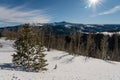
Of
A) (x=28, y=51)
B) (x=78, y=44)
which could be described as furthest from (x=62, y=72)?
(x=78, y=44)

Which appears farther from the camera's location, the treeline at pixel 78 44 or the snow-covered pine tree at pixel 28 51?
the treeline at pixel 78 44

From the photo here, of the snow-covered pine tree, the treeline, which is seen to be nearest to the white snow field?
the snow-covered pine tree

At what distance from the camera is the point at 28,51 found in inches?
1152

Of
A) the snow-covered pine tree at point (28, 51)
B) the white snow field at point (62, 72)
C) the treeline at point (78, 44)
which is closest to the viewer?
the white snow field at point (62, 72)

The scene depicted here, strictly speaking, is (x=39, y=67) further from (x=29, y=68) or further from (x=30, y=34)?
(x=30, y=34)

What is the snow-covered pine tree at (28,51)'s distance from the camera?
95.5 feet

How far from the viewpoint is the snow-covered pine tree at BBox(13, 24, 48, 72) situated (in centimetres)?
2911

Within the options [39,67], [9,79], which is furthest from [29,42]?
[9,79]

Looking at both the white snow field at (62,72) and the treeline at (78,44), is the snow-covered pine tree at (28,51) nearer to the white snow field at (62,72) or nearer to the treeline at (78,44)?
the white snow field at (62,72)

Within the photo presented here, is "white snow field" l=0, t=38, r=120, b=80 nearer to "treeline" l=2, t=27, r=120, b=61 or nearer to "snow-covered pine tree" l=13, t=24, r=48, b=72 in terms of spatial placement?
"snow-covered pine tree" l=13, t=24, r=48, b=72

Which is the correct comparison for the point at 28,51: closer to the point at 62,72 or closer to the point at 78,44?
the point at 62,72

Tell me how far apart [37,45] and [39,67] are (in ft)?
10.4

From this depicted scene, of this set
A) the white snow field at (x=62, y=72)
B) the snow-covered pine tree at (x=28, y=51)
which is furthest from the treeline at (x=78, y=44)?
the snow-covered pine tree at (x=28, y=51)

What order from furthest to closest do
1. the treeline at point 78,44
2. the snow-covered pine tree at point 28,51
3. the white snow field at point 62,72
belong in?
the treeline at point 78,44 < the snow-covered pine tree at point 28,51 < the white snow field at point 62,72
